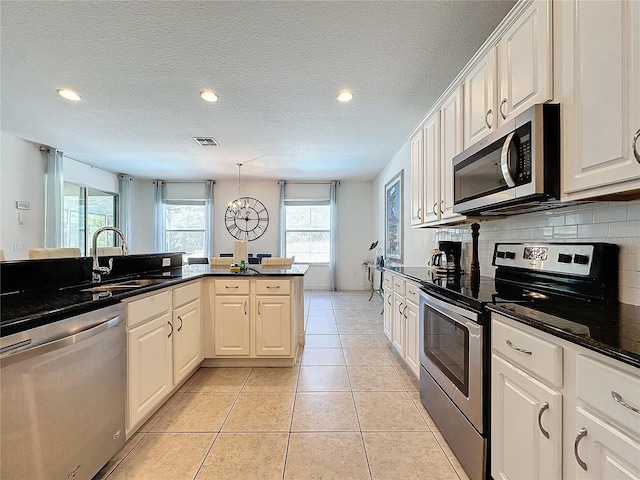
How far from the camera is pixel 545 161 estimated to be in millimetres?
1308

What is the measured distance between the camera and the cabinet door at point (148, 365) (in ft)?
5.63

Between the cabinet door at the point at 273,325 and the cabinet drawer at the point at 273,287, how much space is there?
5cm

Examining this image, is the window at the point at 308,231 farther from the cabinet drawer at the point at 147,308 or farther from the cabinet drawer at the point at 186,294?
the cabinet drawer at the point at 147,308

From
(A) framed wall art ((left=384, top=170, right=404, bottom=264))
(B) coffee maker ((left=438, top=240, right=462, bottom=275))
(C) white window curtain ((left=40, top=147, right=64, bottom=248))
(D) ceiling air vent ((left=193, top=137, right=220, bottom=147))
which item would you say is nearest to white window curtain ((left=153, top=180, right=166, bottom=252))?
(C) white window curtain ((left=40, top=147, right=64, bottom=248))

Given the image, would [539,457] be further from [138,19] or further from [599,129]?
[138,19]

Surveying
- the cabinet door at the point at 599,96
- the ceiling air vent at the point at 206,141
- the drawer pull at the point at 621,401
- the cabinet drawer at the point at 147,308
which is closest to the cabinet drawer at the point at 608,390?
the drawer pull at the point at 621,401

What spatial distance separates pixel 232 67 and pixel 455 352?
108 inches

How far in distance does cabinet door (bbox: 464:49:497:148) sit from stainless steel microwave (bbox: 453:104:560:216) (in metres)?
0.12

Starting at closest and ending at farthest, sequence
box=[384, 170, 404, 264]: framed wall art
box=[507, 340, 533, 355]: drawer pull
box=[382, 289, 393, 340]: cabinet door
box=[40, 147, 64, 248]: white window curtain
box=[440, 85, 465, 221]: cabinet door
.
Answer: box=[507, 340, 533, 355]: drawer pull
box=[440, 85, 465, 221]: cabinet door
box=[382, 289, 393, 340]: cabinet door
box=[40, 147, 64, 248]: white window curtain
box=[384, 170, 404, 264]: framed wall art

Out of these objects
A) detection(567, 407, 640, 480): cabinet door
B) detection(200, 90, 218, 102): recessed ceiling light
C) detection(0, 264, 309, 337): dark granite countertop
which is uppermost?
detection(200, 90, 218, 102): recessed ceiling light

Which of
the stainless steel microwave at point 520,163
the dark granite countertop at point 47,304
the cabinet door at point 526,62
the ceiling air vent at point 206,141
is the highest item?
the ceiling air vent at point 206,141

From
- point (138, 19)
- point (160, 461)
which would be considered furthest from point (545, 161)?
point (138, 19)

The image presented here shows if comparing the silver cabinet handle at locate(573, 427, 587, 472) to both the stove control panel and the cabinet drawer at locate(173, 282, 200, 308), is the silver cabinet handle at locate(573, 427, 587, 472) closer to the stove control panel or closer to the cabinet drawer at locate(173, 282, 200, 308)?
the stove control panel

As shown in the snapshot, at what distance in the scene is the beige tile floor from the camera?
61.4 inches
